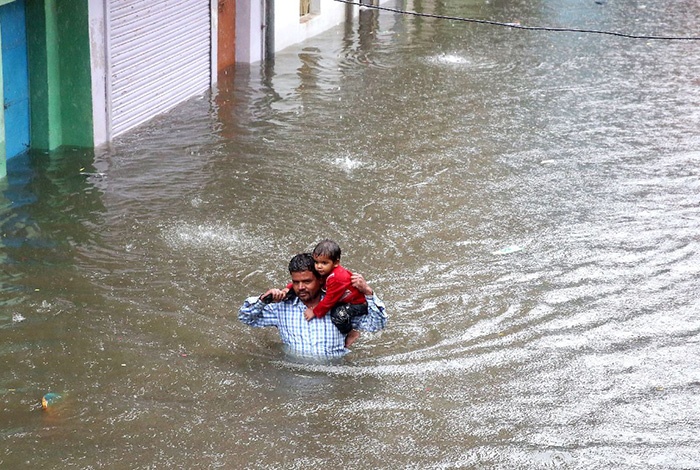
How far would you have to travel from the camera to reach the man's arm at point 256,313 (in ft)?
21.6

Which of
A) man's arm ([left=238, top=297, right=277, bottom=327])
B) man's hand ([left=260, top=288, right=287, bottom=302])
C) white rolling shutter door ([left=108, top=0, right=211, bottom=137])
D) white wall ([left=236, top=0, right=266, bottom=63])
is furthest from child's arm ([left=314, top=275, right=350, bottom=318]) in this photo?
white wall ([left=236, top=0, right=266, bottom=63])

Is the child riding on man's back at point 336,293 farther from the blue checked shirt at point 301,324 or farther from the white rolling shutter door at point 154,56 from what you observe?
the white rolling shutter door at point 154,56

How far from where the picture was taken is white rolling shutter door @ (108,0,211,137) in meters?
12.1

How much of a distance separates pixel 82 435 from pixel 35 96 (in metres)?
6.42

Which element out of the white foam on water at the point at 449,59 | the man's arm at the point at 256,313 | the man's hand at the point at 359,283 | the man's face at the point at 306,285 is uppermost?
the man's hand at the point at 359,283

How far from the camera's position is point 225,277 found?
27.0ft

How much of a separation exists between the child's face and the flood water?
752 mm

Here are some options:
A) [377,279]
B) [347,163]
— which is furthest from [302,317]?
[347,163]

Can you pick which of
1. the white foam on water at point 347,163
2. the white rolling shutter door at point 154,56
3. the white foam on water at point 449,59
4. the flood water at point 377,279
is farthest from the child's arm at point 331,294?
the white foam on water at point 449,59

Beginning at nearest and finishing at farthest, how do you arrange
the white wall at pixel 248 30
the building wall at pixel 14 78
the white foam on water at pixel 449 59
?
1. the building wall at pixel 14 78
2. the white wall at pixel 248 30
3. the white foam on water at pixel 449 59

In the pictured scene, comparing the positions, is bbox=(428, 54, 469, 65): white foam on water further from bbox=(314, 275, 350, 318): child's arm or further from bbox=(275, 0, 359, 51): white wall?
bbox=(314, 275, 350, 318): child's arm

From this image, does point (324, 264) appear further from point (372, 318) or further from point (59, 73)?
point (59, 73)

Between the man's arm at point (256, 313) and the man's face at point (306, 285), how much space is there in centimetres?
26

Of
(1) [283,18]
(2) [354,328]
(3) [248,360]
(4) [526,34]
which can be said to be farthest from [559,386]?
(4) [526,34]
